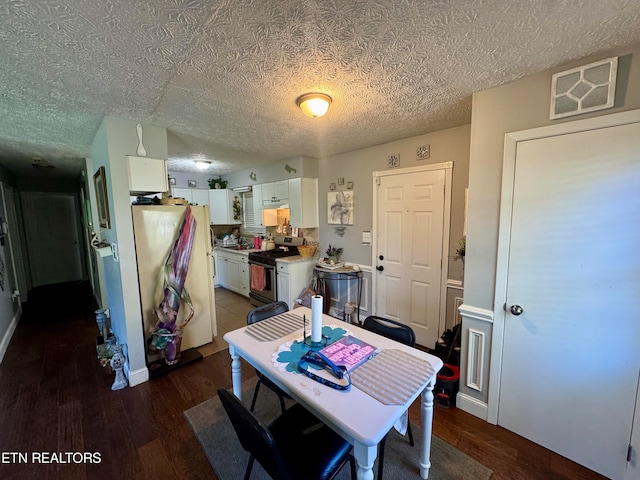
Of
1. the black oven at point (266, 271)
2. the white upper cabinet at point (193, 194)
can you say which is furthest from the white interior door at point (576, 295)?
the white upper cabinet at point (193, 194)

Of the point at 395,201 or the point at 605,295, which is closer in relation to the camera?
the point at 605,295

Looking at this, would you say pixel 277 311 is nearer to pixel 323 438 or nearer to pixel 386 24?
pixel 323 438

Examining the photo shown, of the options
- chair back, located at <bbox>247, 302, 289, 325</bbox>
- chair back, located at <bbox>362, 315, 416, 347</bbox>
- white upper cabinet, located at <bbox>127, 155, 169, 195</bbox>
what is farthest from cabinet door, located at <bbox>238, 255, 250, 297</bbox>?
chair back, located at <bbox>362, 315, 416, 347</bbox>

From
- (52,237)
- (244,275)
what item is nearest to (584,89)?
(244,275)

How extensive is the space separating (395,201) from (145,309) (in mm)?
2914

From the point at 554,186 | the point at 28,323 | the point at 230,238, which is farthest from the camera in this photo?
the point at 230,238

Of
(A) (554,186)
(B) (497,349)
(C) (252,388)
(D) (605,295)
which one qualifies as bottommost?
(C) (252,388)

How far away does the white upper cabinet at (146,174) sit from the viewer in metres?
2.22

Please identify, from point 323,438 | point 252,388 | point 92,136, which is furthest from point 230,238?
point 323,438

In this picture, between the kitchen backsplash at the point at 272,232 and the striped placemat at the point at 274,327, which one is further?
the kitchen backsplash at the point at 272,232

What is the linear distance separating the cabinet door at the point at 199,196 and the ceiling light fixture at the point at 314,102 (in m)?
3.93

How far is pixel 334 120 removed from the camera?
235cm

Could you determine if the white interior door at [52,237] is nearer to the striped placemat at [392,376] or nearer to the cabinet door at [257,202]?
the cabinet door at [257,202]

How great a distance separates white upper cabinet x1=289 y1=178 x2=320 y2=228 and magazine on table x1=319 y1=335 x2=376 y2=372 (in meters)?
2.44
